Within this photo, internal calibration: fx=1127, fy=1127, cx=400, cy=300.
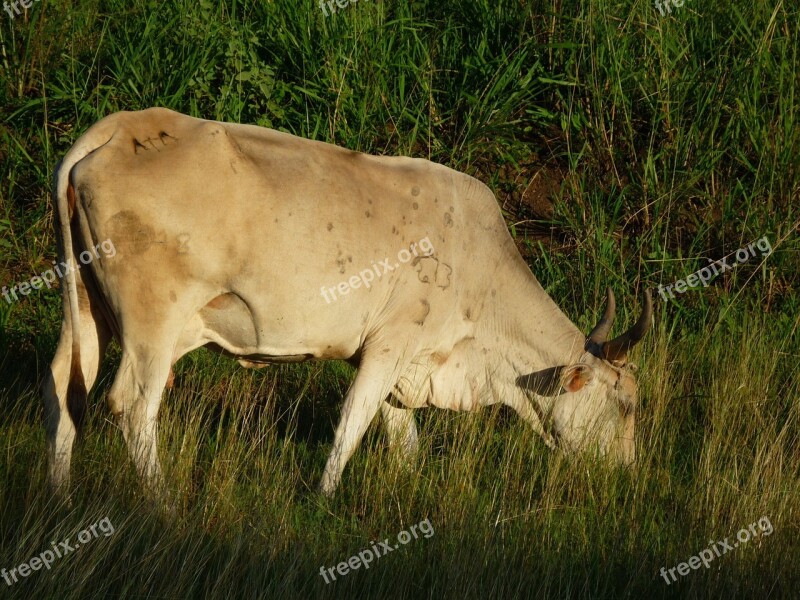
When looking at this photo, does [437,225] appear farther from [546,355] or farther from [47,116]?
[47,116]

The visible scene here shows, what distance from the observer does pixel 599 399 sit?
18.4ft

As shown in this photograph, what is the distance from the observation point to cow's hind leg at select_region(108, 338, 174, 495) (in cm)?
465

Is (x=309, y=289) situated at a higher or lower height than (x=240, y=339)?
higher

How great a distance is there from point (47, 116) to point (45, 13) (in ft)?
2.53

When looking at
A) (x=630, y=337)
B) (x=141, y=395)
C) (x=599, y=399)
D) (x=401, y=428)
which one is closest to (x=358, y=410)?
(x=401, y=428)

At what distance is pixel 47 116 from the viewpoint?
24.2ft

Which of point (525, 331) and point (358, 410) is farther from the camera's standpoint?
point (525, 331)

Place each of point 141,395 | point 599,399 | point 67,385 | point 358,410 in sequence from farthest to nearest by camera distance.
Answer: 1. point 599,399
2. point 358,410
3. point 67,385
4. point 141,395

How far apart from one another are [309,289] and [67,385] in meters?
1.12

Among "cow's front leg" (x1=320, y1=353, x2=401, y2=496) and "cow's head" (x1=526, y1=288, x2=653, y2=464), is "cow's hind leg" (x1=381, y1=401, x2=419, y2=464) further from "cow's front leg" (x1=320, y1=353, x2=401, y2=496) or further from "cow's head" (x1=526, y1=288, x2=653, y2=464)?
"cow's head" (x1=526, y1=288, x2=653, y2=464)

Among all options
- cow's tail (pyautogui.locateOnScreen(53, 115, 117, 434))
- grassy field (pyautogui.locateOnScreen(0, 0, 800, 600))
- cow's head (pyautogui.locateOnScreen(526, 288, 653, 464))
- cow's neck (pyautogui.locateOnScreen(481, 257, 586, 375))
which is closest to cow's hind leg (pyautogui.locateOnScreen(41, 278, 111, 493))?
cow's tail (pyautogui.locateOnScreen(53, 115, 117, 434))

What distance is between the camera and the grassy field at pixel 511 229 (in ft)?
15.5

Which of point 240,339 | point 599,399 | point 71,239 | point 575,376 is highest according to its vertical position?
point 71,239

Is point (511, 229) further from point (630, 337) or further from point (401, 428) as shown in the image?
point (401, 428)
